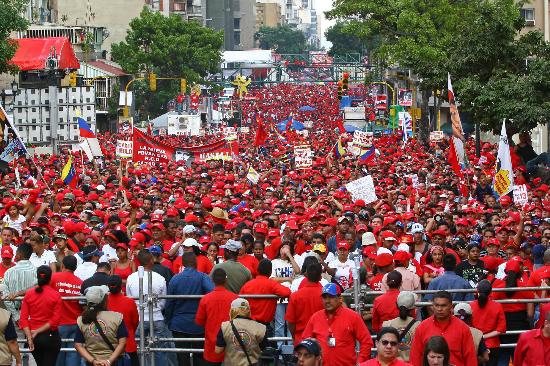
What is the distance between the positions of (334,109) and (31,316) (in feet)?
334

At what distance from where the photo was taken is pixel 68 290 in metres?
14.5

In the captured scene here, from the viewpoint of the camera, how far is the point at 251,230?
18391 mm

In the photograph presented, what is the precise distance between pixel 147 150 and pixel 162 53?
56220 mm

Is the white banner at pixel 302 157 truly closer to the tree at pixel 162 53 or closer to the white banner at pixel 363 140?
the white banner at pixel 363 140

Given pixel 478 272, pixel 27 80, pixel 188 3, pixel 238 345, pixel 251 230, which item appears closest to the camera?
pixel 238 345

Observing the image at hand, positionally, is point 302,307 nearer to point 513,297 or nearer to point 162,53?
point 513,297

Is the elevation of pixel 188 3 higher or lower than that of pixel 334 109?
higher

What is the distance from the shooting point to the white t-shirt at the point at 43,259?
52.4 feet

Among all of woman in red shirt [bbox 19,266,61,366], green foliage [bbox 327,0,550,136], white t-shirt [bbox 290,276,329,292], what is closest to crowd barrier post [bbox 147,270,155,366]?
woman in red shirt [bbox 19,266,61,366]

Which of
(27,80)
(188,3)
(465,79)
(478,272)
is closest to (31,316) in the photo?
(478,272)

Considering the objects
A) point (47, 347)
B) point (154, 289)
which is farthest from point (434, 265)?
point (47, 347)

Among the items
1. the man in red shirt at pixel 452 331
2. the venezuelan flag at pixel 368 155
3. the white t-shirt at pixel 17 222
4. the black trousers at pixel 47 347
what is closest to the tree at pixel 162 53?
the venezuelan flag at pixel 368 155

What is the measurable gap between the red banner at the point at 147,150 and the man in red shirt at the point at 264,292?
19500 millimetres

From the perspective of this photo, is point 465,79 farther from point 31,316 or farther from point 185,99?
point 185,99
